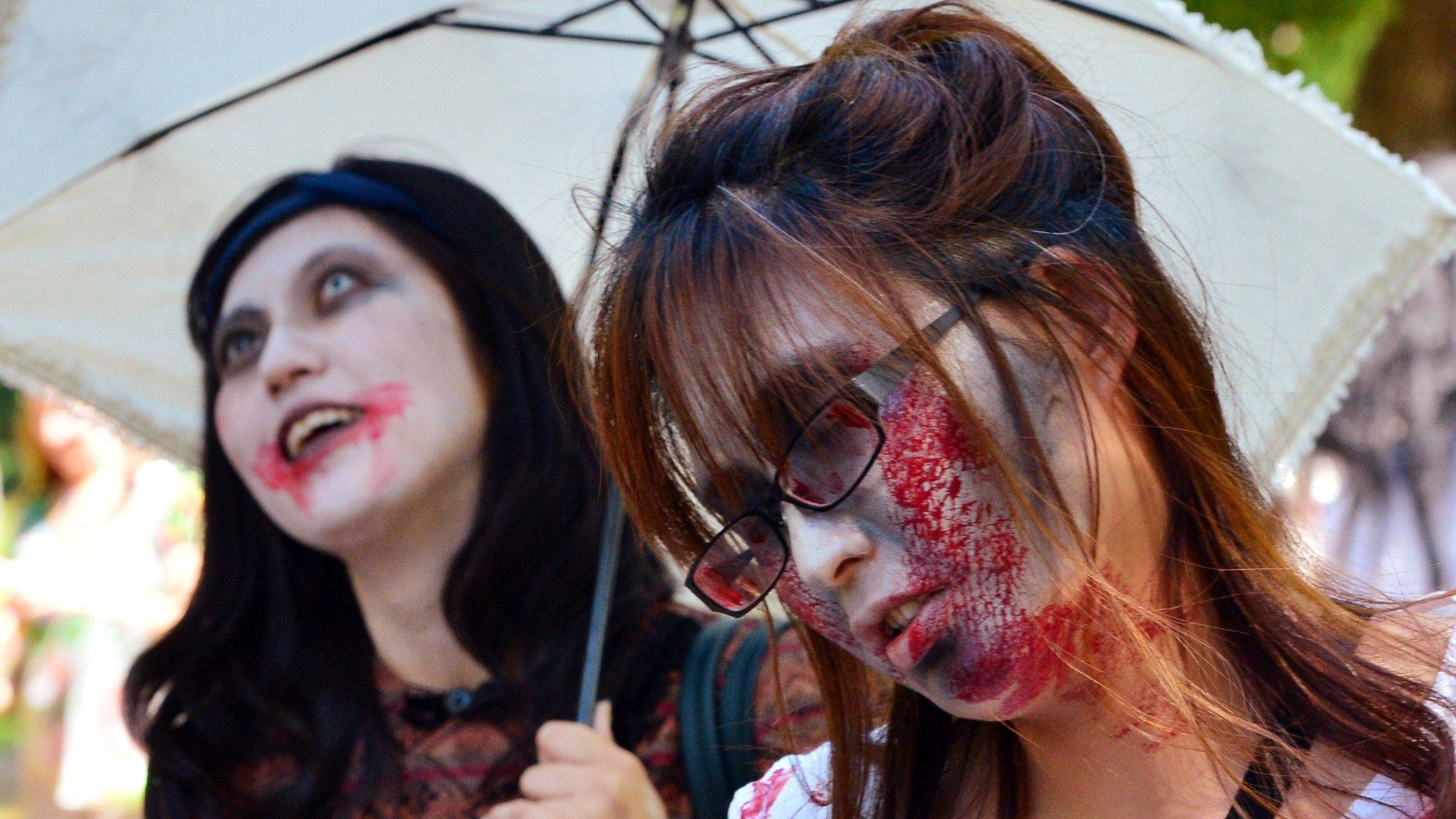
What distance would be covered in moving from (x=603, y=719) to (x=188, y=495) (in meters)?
2.19

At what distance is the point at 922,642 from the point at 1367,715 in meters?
0.36

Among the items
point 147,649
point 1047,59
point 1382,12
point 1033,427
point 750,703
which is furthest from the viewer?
point 1382,12

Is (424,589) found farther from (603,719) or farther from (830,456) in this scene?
(830,456)

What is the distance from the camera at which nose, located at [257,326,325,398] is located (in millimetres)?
2102

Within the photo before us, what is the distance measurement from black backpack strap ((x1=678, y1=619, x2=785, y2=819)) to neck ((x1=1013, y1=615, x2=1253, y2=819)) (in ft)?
2.02

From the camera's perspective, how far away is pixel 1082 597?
3.82 feet

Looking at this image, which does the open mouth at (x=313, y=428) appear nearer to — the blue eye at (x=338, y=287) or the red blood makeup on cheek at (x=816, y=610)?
the blue eye at (x=338, y=287)

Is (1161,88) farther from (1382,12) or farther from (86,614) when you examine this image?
(86,614)

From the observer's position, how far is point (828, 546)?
1163 mm

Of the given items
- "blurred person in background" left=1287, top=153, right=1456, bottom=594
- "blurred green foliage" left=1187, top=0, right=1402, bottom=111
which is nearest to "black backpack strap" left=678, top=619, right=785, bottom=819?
"blurred person in background" left=1287, top=153, right=1456, bottom=594

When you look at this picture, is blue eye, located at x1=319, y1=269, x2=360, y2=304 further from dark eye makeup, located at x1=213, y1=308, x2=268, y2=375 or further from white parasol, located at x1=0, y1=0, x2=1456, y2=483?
white parasol, located at x1=0, y1=0, x2=1456, y2=483

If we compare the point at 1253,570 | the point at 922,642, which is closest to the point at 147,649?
the point at 922,642

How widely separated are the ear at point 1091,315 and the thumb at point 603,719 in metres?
0.98

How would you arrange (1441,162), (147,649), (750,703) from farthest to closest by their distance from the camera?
1. (1441,162)
2. (147,649)
3. (750,703)
